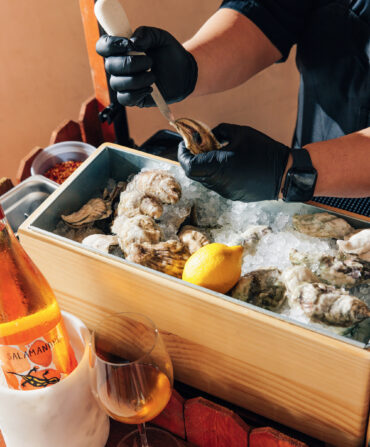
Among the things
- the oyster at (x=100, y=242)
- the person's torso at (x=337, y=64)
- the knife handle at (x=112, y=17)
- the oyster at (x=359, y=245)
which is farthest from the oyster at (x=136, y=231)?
the person's torso at (x=337, y=64)

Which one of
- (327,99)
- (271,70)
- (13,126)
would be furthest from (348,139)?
(13,126)

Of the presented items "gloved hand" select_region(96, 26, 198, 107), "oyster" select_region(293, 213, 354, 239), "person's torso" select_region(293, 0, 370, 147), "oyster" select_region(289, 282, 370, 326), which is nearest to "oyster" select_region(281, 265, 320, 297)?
"oyster" select_region(289, 282, 370, 326)

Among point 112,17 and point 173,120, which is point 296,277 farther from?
point 112,17

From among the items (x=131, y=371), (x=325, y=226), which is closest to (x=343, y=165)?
(x=325, y=226)

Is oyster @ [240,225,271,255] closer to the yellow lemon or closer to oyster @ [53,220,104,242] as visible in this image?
the yellow lemon

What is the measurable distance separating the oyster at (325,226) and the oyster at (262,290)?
0.14 metres

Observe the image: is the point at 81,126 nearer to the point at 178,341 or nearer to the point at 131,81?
the point at 131,81

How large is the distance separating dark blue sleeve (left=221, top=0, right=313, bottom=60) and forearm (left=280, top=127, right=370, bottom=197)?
0.51 metres

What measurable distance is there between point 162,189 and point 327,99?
731 mm

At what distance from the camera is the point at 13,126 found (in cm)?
221

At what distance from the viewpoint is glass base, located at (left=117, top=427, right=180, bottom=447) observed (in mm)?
754

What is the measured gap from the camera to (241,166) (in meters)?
0.91

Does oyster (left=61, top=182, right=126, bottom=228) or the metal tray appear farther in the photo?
the metal tray

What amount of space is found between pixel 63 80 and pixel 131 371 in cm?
188
